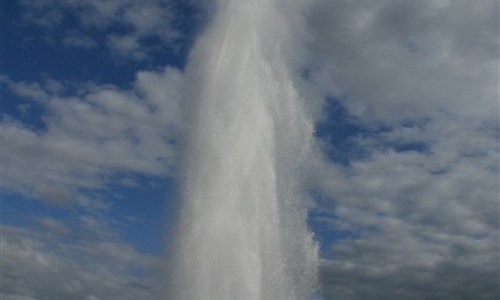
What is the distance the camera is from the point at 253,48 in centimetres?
5588

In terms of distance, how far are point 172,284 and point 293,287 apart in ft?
30.0

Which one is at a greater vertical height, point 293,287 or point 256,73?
point 256,73

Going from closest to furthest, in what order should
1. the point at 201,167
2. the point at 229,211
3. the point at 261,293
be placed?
1. the point at 261,293
2. the point at 229,211
3. the point at 201,167

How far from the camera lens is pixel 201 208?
47.6m

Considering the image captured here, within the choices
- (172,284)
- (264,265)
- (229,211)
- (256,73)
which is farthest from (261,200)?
(256,73)

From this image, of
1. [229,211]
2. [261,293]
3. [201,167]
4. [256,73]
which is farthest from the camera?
[256,73]

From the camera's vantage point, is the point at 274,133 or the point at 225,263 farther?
the point at 274,133

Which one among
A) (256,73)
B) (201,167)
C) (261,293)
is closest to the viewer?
(261,293)

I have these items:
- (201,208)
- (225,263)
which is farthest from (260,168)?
(225,263)

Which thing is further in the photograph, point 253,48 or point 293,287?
point 253,48

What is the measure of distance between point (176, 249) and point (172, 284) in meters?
3.08

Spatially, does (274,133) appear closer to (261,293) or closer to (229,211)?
(229,211)

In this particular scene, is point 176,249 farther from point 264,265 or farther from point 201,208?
point 264,265

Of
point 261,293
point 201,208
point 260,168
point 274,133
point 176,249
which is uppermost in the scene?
point 274,133
